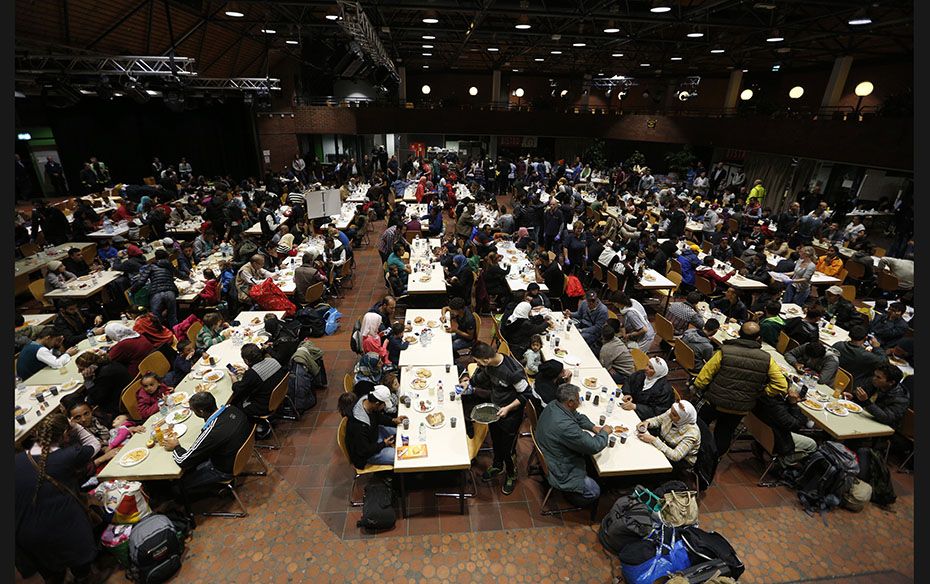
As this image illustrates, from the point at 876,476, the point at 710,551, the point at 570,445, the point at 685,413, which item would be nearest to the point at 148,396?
the point at 570,445

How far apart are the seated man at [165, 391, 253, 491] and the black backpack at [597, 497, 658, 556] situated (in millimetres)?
4293

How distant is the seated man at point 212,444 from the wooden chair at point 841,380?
8.10 m

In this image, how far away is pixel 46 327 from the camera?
6914mm

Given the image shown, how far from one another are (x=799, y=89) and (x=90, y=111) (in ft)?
108

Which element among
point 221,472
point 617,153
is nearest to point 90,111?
point 221,472

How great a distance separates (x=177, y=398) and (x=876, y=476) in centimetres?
916

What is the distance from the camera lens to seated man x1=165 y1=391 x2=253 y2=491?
15.5ft

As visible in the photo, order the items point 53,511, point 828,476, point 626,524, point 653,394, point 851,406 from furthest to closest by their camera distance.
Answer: point 851,406, point 653,394, point 828,476, point 626,524, point 53,511

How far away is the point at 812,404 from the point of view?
19.1 ft

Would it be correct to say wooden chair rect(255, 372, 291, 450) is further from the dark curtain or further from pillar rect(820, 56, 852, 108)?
pillar rect(820, 56, 852, 108)

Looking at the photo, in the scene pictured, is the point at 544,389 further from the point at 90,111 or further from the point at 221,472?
the point at 90,111

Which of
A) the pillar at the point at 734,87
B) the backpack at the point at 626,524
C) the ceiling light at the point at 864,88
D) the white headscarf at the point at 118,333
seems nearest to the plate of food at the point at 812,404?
the backpack at the point at 626,524

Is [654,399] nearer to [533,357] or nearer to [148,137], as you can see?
[533,357]

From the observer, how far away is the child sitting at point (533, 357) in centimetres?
637
